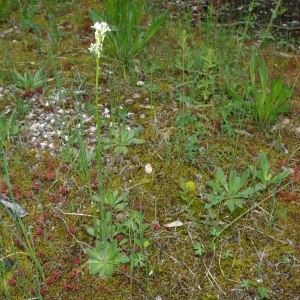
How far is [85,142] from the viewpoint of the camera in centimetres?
290

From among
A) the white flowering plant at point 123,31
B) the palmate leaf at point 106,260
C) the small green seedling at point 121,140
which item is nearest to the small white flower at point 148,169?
the small green seedling at point 121,140

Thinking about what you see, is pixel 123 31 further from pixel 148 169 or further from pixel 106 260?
pixel 106 260

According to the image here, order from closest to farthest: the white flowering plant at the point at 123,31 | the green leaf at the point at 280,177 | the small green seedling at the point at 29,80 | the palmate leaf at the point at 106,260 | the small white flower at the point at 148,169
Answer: the palmate leaf at the point at 106,260, the green leaf at the point at 280,177, the small white flower at the point at 148,169, the small green seedling at the point at 29,80, the white flowering plant at the point at 123,31

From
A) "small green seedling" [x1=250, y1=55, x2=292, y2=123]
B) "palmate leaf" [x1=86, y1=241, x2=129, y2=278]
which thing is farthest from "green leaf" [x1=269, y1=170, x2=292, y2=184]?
"palmate leaf" [x1=86, y1=241, x2=129, y2=278]

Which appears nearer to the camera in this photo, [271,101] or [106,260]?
[106,260]

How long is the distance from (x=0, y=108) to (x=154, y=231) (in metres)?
1.46

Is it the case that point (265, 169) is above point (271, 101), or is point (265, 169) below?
below

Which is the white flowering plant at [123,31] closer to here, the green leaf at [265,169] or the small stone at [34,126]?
the small stone at [34,126]

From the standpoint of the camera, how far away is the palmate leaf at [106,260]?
2.17 m

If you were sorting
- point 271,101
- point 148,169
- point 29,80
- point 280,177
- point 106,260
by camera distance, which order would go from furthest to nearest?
point 29,80 → point 271,101 → point 148,169 → point 280,177 → point 106,260

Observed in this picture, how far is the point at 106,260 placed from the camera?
2189 millimetres

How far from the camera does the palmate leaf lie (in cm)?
217

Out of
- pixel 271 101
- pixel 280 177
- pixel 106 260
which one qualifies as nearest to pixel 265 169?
pixel 280 177

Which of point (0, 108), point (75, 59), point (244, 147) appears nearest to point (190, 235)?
point (244, 147)
